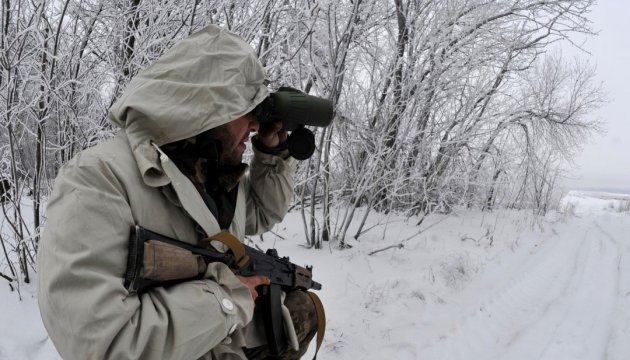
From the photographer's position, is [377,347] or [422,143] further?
[422,143]

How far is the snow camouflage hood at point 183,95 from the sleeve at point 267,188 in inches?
19.2

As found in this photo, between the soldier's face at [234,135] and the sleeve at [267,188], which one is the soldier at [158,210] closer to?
the soldier's face at [234,135]

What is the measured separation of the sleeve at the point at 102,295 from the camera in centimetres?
82

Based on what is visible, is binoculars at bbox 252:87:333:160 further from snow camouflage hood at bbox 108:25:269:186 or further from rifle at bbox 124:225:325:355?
rifle at bbox 124:225:325:355

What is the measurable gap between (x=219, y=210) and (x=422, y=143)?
3.93m

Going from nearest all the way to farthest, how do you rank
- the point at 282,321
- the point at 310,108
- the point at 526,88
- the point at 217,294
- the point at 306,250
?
the point at 217,294 → the point at 310,108 → the point at 282,321 → the point at 306,250 → the point at 526,88

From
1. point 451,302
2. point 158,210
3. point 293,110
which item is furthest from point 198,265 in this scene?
point 451,302

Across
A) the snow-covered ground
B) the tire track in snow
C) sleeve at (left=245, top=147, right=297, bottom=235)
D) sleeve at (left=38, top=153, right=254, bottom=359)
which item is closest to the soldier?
sleeve at (left=38, top=153, right=254, bottom=359)

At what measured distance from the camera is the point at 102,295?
828 mm

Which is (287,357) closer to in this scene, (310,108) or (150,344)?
(150,344)

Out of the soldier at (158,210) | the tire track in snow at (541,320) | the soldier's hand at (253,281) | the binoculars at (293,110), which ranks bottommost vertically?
the tire track in snow at (541,320)

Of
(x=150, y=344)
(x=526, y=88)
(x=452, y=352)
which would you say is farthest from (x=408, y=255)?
(x=526, y=88)

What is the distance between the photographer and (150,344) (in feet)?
2.91

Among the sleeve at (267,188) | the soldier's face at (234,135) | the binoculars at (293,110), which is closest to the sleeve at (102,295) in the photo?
the soldier's face at (234,135)
